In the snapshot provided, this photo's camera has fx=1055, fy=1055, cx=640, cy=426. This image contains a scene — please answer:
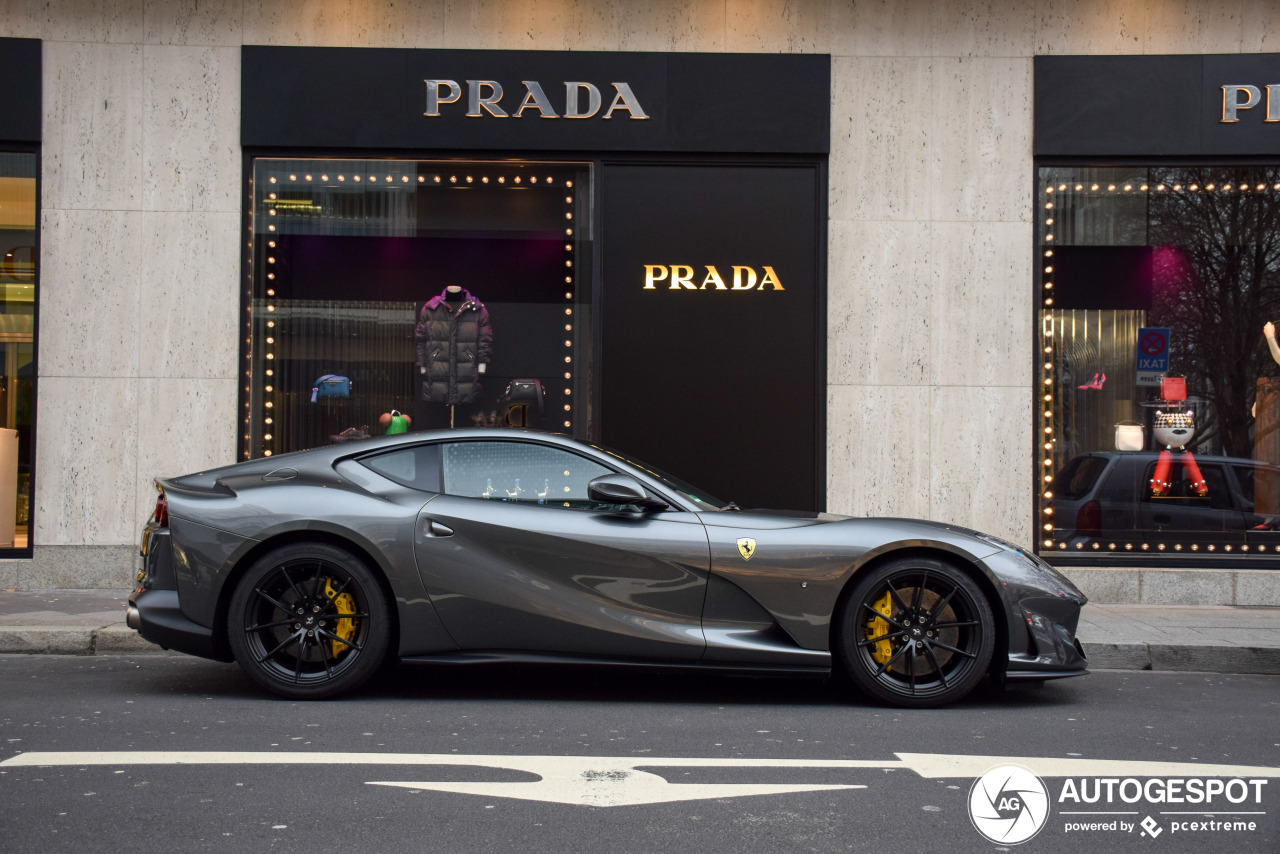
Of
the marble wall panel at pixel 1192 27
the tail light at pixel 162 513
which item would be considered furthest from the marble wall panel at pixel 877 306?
the tail light at pixel 162 513

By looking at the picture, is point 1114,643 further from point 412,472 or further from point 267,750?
point 267,750

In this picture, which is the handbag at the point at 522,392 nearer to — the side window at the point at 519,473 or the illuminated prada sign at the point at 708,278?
the illuminated prada sign at the point at 708,278

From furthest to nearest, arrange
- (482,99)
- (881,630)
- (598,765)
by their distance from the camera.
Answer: (482,99), (881,630), (598,765)

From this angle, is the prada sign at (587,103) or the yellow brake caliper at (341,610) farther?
the prada sign at (587,103)

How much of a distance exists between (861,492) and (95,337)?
21.4ft

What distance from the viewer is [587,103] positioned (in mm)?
8930

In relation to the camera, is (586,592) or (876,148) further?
(876,148)

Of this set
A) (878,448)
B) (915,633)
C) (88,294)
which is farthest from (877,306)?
(88,294)

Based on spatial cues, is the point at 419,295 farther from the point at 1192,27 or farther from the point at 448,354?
the point at 1192,27

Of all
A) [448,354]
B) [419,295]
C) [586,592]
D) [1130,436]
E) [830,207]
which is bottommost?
[586,592]

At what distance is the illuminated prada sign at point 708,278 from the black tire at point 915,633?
174 inches

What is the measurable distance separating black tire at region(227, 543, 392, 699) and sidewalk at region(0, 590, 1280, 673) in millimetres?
1863

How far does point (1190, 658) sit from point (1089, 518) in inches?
110
